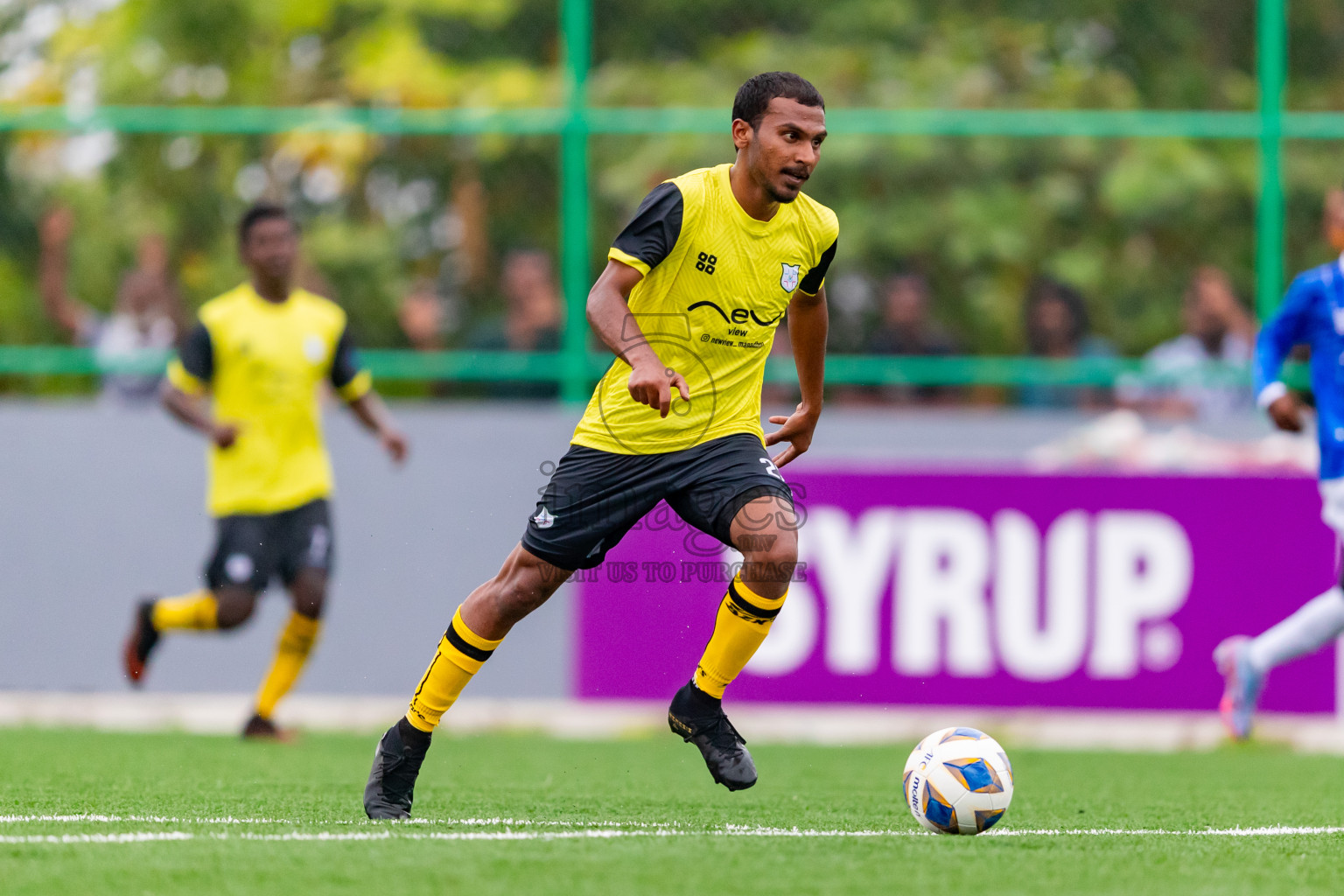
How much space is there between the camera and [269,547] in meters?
8.24

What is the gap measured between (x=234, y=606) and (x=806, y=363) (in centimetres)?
363

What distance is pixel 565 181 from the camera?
33.3 ft

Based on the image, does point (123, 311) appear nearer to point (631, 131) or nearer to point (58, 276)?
point (58, 276)

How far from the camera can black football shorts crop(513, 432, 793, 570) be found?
5.06 meters

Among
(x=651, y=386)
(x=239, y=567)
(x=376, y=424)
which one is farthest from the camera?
(x=376, y=424)

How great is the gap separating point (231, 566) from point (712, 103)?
12.6ft

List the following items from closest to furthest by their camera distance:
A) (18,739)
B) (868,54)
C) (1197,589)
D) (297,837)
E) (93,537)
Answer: (297,837), (18,739), (1197,589), (93,537), (868,54)

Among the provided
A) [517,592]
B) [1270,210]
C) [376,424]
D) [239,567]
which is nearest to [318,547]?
[239,567]

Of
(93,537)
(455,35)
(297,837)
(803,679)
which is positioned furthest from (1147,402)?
(297,837)

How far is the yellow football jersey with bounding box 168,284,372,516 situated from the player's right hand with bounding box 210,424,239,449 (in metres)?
0.23

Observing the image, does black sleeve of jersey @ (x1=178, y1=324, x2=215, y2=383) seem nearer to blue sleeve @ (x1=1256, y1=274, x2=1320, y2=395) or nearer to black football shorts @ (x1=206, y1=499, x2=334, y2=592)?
black football shorts @ (x1=206, y1=499, x2=334, y2=592)

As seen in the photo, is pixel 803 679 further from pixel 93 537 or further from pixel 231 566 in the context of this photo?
pixel 93 537

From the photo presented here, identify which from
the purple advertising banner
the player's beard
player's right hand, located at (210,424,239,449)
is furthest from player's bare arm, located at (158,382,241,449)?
the player's beard

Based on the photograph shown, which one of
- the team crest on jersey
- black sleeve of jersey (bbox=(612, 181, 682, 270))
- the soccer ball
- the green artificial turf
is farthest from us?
the team crest on jersey
